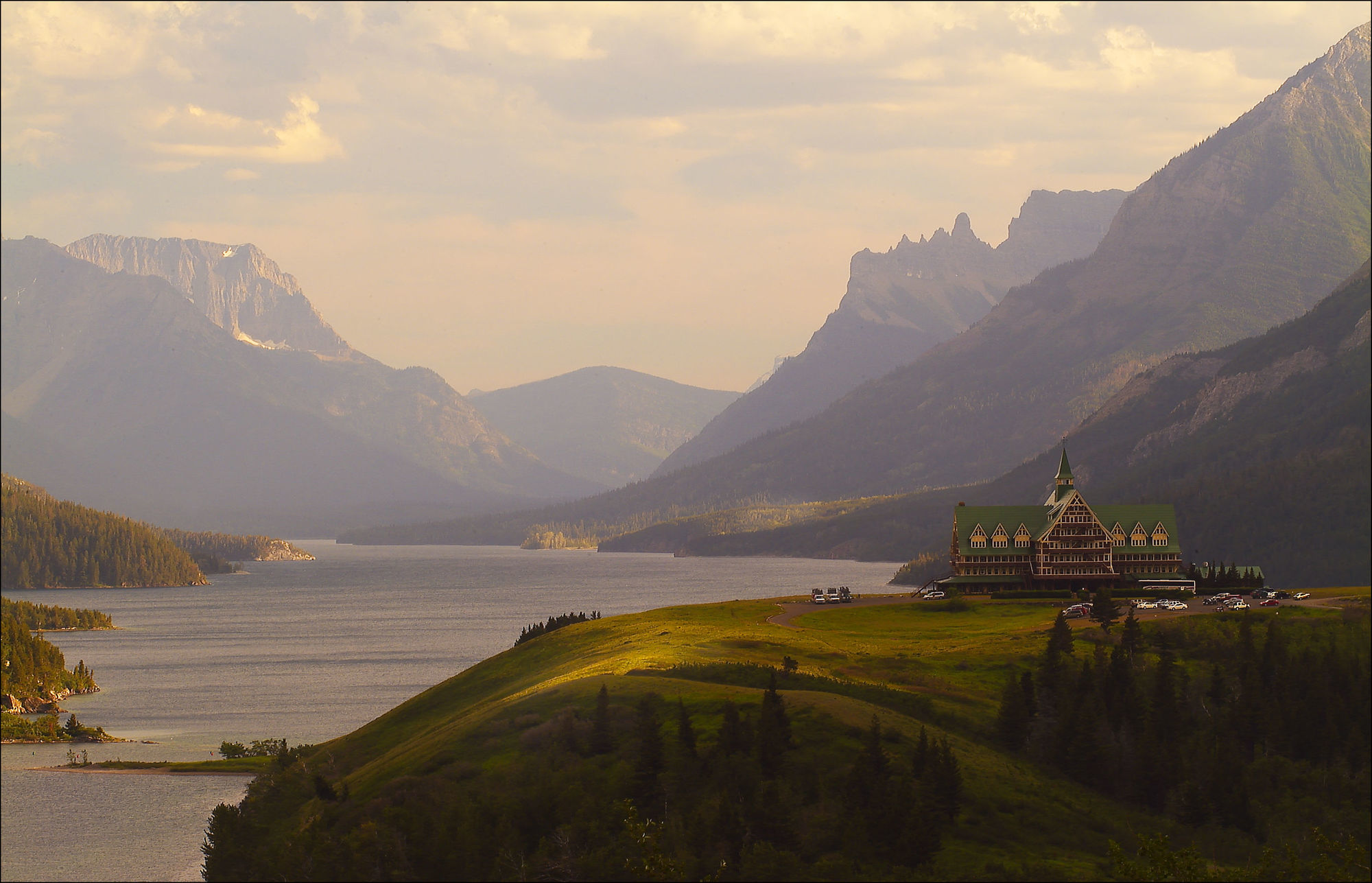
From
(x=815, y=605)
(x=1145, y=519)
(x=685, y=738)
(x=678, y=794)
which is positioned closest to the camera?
(x=678, y=794)

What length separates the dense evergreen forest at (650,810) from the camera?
8300 centimetres

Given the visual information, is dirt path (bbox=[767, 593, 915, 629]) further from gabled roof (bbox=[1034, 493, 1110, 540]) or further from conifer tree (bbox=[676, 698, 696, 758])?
conifer tree (bbox=[676, 698, 696, 758])

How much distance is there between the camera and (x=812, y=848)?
278 feet

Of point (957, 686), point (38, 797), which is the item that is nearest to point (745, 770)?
point (957, 686)

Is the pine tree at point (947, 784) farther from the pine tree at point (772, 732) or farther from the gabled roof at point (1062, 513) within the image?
the gabled roof at point (1062, 513)

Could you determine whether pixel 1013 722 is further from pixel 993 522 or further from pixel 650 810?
pixel 993 522

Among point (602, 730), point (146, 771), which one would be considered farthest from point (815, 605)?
point (602, 730)

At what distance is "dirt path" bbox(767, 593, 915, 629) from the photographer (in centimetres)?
16588

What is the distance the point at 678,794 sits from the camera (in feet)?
294

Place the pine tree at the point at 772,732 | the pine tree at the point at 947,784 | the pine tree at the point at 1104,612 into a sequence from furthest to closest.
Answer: the pine tree at the point at 1104,612, the pine tree at the point at 772,732, the pine tree at the point at 947,784

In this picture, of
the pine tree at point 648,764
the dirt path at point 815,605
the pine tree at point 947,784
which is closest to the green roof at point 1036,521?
the dirt path at point 815,605

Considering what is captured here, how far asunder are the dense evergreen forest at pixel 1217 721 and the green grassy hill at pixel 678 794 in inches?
126

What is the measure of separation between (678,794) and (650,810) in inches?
82.6

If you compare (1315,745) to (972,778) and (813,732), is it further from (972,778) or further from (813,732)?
(813,732)
